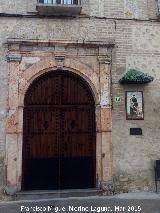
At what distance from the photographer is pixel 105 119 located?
8.95 meters

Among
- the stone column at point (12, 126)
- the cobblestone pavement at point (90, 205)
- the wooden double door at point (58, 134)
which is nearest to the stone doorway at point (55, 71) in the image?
the stone column at point (12, 126)

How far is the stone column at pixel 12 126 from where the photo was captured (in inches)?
332

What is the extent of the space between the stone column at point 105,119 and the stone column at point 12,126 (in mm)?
2048

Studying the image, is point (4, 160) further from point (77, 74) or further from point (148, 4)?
point (148, 4)

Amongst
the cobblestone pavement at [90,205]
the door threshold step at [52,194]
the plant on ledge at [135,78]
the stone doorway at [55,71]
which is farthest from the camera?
the plant on ledge at [135,78]

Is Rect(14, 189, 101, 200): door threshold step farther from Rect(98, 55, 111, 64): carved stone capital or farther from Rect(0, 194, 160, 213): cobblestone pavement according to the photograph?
Rect(98, 55, 111, 64): carved stone capital

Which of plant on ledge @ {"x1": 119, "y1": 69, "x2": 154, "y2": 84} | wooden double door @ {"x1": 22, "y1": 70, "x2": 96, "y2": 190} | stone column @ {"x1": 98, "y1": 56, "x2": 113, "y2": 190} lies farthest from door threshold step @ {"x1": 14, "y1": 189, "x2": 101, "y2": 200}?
plant on ledge @ {"x1": 119, "y1": 69, "x2": 154, "y2": 84}

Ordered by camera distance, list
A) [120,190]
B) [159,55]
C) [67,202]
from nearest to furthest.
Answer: [67,202]
[120,190]
[159,55]

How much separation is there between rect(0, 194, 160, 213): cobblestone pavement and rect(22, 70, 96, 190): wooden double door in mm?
709

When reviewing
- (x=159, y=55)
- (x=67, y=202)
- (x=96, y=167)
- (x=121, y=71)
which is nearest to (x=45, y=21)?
(x=121, y=71)

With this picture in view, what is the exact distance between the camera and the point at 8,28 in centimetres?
891

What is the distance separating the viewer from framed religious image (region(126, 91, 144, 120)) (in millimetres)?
9078

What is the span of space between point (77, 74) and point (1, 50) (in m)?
1.94

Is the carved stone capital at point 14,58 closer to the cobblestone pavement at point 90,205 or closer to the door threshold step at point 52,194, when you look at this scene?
the door threshold step at point 52,194
